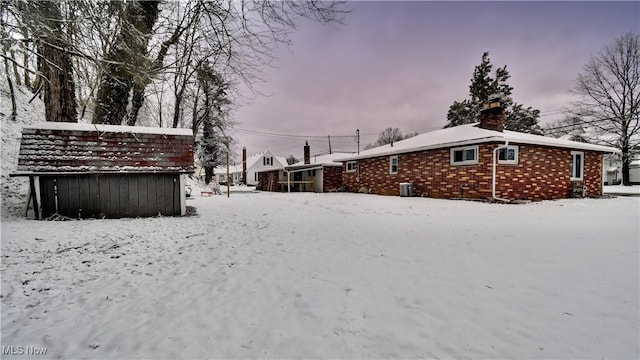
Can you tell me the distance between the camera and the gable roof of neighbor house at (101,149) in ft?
24.5

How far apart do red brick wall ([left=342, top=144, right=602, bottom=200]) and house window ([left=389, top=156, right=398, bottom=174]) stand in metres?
0.39

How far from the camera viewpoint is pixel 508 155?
12.2 metres

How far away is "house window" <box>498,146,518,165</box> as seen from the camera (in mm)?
12062

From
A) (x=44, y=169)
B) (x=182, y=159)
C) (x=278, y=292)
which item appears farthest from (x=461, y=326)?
(x=44, y=169)

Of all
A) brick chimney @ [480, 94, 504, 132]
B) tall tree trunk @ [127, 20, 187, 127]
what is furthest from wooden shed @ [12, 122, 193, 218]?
brick chimney @ [480, 94, 504, 132]

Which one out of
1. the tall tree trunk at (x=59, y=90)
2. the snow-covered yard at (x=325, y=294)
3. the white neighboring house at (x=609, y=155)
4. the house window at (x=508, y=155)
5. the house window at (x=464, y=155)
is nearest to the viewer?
the snow-covered yard at (x=325, y=294)

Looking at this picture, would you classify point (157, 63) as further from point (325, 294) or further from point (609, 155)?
point (609, 155)

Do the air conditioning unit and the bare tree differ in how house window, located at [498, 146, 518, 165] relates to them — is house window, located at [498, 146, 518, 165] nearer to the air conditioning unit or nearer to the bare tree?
the air conditioning unit

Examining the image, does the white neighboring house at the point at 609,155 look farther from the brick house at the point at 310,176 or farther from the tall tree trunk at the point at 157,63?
the tall tree trunk at the point at 157,63

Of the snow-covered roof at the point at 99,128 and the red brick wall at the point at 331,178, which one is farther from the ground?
the snow-covered roof at the point at 99,128

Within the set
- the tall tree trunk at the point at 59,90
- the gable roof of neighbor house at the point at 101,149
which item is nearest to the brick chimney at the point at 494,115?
the gable roof of neighbor house at the point at 101,149

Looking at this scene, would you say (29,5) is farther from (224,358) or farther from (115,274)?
(224,358)

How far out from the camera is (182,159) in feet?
29.0

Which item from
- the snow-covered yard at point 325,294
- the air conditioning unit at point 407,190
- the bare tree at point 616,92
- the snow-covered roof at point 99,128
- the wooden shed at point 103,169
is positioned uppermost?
the bare tree at point 616,92
